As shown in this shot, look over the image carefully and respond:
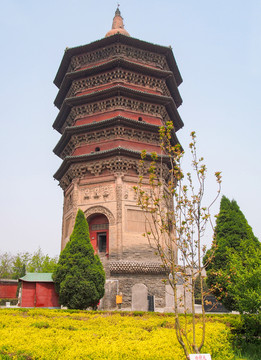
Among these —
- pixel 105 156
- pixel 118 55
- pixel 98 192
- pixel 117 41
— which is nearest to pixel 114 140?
pixel 105 156

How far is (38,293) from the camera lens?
17.4 m

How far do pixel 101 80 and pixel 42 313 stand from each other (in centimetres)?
1535

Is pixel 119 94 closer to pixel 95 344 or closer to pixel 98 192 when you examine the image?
pixel 98 192

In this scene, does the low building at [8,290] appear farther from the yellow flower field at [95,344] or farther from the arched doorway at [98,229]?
the yellow flower field at [95,344]

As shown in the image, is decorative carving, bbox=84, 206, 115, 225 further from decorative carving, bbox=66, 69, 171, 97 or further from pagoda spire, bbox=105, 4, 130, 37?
pagoda spire, bbox=105, 4, 130, 37

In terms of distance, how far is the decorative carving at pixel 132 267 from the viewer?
15.9 meters

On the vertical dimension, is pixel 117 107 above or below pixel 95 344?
above

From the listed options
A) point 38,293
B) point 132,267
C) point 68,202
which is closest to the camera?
point 132,267

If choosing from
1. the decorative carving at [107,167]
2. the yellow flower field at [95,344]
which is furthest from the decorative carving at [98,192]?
the yellow flower field at [95,344]

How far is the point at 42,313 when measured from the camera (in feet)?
31.0

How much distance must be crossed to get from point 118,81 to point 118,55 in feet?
6.11

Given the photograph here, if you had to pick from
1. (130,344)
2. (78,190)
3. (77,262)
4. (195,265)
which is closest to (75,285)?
(77,262)

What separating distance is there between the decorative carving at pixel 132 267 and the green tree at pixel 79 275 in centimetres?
181

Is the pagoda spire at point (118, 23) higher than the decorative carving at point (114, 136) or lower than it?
higher
